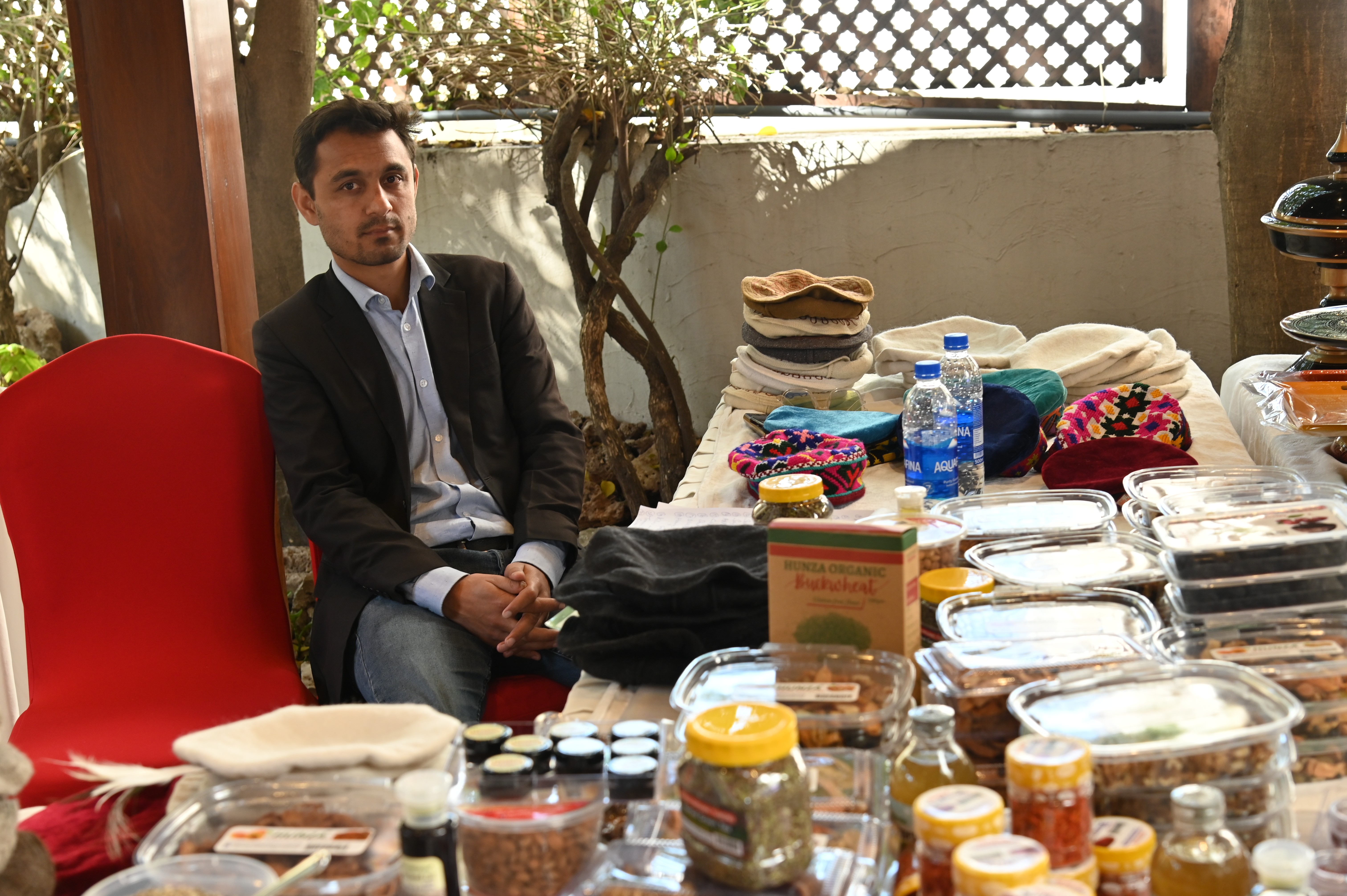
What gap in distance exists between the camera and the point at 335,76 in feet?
14.3

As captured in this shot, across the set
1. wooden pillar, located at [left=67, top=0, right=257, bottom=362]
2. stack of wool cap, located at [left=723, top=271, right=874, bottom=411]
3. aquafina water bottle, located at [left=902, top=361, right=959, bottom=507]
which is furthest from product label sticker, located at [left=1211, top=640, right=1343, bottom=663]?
wooden pillar, located at [left=67, top=0, right=257, bottom=362]

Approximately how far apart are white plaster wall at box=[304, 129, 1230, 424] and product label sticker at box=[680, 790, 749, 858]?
3.34 m

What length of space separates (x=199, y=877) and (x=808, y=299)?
2.09m

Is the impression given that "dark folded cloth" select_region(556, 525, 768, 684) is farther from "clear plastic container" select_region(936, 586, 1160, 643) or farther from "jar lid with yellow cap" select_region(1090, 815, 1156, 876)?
"jar lid with yellow cap" select_region(1090, 815, 1156, 876)

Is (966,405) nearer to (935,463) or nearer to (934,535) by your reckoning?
(935,463)

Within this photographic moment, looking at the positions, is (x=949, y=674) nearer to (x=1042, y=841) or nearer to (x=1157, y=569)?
(x=1042, y=841)

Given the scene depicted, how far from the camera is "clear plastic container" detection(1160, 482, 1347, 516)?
4.46ft

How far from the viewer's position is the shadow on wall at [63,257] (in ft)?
16.3

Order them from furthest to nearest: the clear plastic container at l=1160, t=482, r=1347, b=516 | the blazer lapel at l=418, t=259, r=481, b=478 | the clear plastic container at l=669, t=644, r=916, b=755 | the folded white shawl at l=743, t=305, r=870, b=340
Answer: the folded white shawl at l=743, t=305, r=870, b=340, the blazer lapel at l=418, t=259, r=481, b=478, the clear plastic container at l=1160, t=482, r=1347, b=516, the clear plastic container at l=669, t=644, r=916, b=755

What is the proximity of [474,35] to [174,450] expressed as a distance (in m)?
2.56

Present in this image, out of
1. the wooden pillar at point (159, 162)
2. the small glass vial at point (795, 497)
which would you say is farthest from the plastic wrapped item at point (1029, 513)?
the wooden pillar at point (159, 162)

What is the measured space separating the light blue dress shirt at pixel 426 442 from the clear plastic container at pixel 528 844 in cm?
125

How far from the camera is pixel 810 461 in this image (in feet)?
6.64

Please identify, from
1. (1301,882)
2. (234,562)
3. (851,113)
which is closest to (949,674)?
(1301,882)
